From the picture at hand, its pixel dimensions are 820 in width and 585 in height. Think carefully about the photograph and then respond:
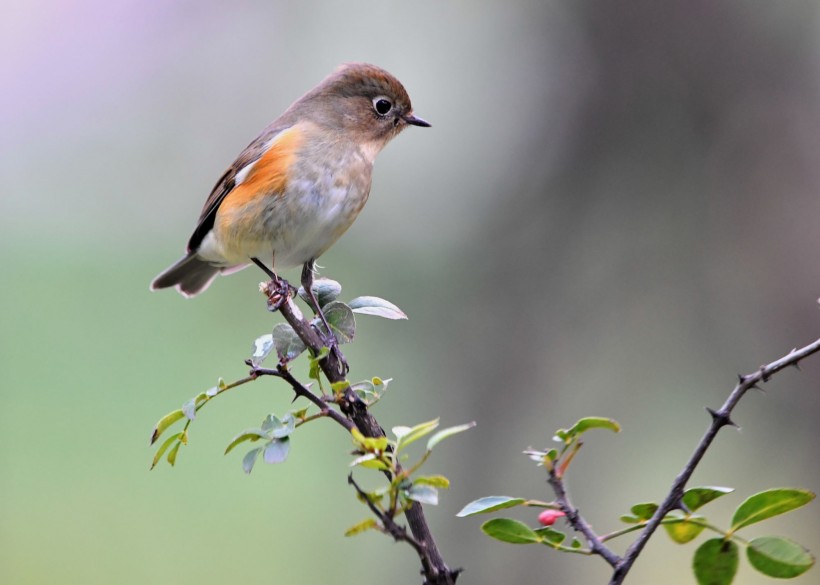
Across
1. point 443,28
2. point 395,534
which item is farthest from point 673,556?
point 395,534

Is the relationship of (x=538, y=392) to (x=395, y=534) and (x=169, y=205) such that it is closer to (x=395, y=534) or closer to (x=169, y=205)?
(x=169, y=205)

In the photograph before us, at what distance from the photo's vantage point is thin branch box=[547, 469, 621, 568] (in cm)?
101

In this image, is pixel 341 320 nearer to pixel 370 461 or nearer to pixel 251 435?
pixel 251 435

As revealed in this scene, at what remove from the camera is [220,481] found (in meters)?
5.41

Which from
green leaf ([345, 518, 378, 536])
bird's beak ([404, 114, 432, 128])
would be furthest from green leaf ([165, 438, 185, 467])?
bird's beak ([404, 114, 432, 128])

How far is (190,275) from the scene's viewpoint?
3.45m

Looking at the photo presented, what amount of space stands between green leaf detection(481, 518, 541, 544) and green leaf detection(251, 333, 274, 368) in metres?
0.42

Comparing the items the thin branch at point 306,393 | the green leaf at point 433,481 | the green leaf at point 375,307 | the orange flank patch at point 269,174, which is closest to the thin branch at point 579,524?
the green leaf at point 433,481

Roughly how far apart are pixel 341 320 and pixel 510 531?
21.5 inches

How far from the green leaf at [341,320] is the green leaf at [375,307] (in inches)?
0.7

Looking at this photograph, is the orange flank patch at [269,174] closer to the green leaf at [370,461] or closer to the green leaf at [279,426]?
the green leaf at [279,426]

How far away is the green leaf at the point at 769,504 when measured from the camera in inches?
39.9

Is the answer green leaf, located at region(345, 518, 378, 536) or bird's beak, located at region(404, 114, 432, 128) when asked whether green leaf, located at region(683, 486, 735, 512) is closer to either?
green leaf, located at region(345, 518, 378, 536)

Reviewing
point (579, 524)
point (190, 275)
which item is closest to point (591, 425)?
point (579, 524)
